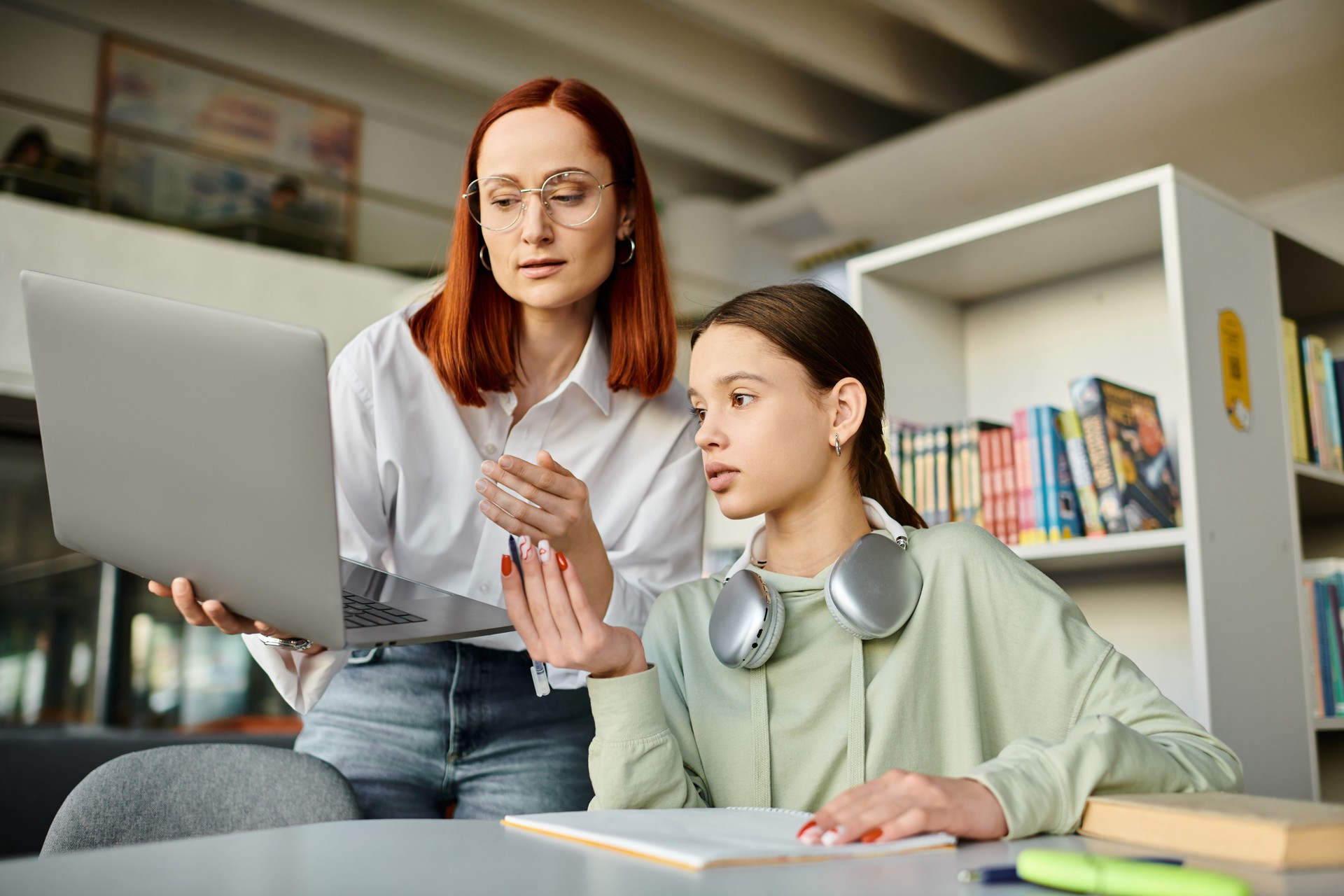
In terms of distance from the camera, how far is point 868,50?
466 cm

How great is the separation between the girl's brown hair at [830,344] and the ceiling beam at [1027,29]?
313 centimetres

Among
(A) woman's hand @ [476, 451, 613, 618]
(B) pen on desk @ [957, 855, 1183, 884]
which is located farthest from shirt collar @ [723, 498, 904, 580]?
(B) pen on desk @ [957, 855, 1183, 884]

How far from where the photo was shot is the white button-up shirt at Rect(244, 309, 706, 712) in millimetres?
1384

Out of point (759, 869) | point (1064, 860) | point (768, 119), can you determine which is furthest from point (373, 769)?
point (768, 119)

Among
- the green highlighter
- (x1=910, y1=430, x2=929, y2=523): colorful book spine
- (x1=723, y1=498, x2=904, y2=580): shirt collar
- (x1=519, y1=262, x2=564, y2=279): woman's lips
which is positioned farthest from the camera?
(x1=910, y1=430, x2=929, y2=523): colorful book spine

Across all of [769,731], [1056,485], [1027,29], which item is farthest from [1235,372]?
[1027,29]

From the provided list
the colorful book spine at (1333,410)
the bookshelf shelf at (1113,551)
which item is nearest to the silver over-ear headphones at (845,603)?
the bookshelf shelf at (1113,551)

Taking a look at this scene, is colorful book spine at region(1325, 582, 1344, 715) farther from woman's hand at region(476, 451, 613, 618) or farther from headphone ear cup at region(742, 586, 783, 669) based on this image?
woman's hand at region(476, 451, 613, 618)

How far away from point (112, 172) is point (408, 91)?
1.50m

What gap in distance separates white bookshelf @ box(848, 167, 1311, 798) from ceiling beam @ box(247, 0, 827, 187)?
285 centimetres

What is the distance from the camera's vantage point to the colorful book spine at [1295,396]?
86.3 inches

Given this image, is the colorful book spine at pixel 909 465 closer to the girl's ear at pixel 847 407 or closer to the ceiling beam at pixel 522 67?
the girl's ear at pixel 847 407

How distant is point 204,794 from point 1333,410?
228 cm

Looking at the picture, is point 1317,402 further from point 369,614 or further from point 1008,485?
point 369,614
